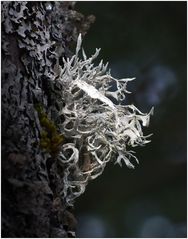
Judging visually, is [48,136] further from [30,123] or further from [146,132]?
[146,132]

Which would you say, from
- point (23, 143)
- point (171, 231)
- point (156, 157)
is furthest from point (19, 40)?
point (171, 231)

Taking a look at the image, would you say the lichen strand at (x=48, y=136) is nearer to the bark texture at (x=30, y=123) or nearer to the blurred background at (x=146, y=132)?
the bark texture at (x=30, y=123)

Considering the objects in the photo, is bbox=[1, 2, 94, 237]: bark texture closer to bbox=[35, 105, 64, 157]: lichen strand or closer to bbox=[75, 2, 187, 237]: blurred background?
bbox=[35, 105, 64, 157]: lichen strand

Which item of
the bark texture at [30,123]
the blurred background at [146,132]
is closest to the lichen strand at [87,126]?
the bark texture at [30,123]

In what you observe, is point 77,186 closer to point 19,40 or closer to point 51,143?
point 51,143

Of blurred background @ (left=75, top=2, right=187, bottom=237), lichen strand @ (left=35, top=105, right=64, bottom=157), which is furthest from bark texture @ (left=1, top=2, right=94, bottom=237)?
blurred background @ (left=75, top=2, right=187, bottom=237)

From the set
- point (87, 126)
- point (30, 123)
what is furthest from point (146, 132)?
point (30, 123)
